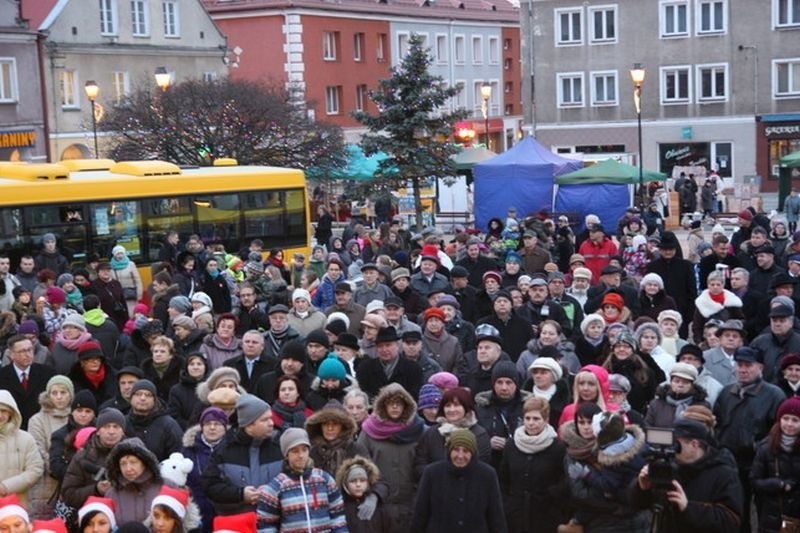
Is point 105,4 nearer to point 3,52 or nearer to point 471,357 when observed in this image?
point 3,52

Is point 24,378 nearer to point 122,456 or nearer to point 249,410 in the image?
point 122,456

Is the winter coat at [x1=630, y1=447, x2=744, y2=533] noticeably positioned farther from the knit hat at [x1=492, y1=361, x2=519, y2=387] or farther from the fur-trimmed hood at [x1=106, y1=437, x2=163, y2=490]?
the fur-trimmed hood at [x1=106, y1=437, x2=163, y2=490]

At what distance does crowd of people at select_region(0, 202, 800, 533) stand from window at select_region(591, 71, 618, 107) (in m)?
43.0

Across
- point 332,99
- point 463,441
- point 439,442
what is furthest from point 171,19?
point 463,441

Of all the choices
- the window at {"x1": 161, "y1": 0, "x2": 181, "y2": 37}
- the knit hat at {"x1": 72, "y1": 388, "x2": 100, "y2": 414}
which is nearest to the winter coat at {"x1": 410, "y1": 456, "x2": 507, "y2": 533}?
the knit hat at {"x1": 72, "y1": 388, "x2": 100, "y2": 414}

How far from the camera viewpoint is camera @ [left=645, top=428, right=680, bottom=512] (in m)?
7.42

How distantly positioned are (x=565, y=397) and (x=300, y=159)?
25813 mm

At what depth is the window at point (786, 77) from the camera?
53.3 m

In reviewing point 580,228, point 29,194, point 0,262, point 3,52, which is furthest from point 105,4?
point 0,262

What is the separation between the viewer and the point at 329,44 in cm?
6016

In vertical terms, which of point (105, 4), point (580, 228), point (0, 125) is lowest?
point (580, 228)

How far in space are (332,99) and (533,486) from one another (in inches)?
2058

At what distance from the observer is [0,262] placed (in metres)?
17.6

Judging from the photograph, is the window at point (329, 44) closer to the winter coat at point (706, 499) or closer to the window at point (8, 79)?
the window at point (8, 79)
